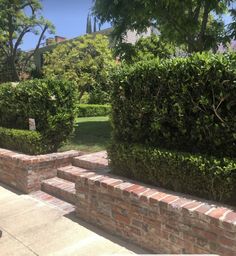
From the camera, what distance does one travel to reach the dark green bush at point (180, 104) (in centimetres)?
349

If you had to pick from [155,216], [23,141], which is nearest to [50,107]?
[23,141]

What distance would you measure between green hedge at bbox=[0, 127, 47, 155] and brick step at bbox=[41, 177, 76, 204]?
683 millimetres

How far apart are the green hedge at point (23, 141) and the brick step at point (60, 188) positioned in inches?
26.9

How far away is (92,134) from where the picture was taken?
31.5 ft

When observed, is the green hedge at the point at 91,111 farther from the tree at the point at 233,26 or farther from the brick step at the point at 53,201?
the brick step at the point at 53,201

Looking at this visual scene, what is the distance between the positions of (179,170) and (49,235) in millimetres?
1811

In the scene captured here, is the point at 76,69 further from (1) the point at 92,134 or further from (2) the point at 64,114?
(2) the point at 64,114

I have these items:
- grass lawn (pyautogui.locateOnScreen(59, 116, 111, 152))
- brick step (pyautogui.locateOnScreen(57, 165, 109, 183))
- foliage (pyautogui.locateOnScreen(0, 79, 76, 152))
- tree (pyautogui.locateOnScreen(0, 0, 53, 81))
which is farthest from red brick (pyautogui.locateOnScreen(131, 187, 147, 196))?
tree (pyautogui.locateOnScreen(0, 0, 53, 81))

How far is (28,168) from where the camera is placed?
5930 millimetres

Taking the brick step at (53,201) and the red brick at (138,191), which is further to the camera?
the brick step at (53,201)

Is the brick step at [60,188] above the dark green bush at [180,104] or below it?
below

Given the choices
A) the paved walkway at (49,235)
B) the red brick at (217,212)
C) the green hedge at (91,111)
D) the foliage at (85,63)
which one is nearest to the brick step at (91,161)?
the paved walkway at (49,235)

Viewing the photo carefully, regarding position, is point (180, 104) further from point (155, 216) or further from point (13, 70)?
point (13, 70)

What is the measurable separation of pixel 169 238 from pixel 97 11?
25.8 feet
